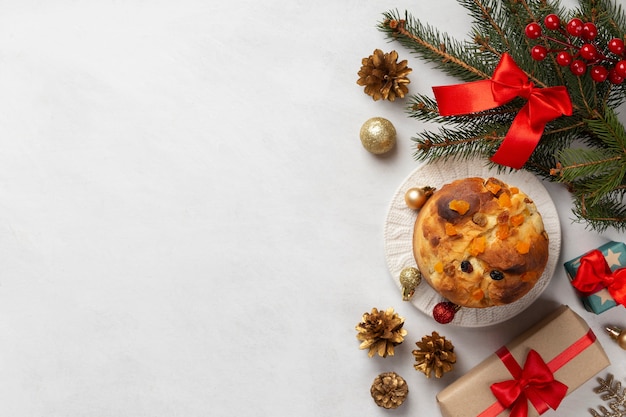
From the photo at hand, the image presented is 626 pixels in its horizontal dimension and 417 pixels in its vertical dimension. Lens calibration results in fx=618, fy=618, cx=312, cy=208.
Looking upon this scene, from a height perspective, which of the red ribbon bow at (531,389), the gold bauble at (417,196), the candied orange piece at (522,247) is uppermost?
the candied orange piece at (522,247)

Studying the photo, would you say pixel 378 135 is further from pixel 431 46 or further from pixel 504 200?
pixel 504 200

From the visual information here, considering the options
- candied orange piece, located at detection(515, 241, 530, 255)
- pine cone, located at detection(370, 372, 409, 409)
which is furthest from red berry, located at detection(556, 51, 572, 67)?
pine cone, located at detection(370, 372, 409, 409)

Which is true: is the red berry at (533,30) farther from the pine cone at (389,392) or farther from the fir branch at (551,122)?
the pine cone at (389,392)

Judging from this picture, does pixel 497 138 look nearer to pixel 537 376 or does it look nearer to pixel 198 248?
pixel 537 376

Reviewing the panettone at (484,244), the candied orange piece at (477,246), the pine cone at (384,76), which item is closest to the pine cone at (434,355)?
the panettone at (484,244)

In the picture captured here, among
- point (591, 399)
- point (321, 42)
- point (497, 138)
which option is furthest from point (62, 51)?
point (591, 399)

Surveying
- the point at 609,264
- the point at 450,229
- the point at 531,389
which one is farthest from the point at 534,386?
the point at 450,229

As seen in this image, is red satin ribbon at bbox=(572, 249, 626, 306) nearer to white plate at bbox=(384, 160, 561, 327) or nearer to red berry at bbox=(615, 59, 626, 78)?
white plate at bbox=(384, 160, 561, 327)
